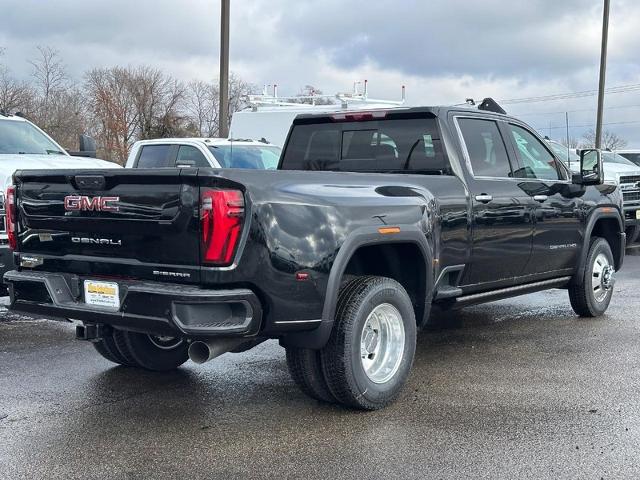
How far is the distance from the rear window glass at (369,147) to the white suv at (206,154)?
403cm

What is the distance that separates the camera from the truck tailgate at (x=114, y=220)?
389 cm

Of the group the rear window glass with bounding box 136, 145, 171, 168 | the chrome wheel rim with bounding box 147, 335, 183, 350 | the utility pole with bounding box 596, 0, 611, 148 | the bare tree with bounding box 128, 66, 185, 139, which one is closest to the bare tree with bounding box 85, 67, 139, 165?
the bare tree with bounding box 128, 66, 185, 139

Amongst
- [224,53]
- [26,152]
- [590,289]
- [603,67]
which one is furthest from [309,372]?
[603,67]

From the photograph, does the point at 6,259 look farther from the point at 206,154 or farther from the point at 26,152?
the point at 206,154

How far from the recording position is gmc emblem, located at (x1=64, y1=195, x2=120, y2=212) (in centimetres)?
411

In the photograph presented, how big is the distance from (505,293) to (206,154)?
5.72m

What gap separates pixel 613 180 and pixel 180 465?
11849mm

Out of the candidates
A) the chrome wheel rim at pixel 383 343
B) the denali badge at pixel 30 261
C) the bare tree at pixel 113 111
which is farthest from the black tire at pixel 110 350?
the bare tree at pixel 113 111

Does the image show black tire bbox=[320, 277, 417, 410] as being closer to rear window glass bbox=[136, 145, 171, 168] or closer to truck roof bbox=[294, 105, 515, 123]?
truck roof bbox=[294, 105, 515, 123]

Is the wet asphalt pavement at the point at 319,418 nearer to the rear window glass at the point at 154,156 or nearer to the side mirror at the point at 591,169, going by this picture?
the side mirror at the point at 591,169

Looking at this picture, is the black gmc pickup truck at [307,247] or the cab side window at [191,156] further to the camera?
the cab side window at [191,156]

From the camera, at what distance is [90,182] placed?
4.23m

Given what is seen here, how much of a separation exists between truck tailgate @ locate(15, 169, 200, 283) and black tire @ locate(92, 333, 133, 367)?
102 cm

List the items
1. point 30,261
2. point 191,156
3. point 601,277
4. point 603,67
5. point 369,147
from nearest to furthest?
point 30,261 < point 369,147 < point 601,277 < point 191,156 < point 603,67
